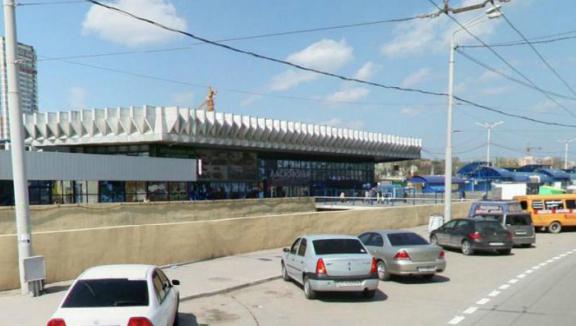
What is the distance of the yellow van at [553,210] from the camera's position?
95.4 feet

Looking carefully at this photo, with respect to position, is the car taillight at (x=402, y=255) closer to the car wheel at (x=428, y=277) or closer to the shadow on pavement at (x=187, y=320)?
the car wheel at (x=428, y=277)

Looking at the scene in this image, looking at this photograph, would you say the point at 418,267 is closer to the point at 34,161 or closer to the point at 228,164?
the point at 34,161

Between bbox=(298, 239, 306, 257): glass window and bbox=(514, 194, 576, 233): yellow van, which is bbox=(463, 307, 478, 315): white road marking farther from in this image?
bbox=(514, 194, 576, 233): yellow van

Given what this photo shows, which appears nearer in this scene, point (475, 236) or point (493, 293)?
point (493, 293)

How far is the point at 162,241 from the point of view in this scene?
51.9 ft

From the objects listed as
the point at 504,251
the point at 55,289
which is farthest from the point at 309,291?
the point at 504,251

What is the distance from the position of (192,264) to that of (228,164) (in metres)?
42.3

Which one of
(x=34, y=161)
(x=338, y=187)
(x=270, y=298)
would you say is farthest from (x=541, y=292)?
(x=338, y=187)

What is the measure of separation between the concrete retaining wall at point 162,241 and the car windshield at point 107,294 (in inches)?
248

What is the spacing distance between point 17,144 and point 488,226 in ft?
52.8

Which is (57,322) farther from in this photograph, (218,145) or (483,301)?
(218,145)

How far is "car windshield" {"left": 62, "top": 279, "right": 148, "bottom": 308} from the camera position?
6.63 m

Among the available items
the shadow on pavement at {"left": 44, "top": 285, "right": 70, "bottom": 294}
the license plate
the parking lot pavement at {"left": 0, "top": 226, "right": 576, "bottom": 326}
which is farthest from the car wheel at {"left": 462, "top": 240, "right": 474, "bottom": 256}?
the shadow on pavement at {"left": 44, "top": 285, "right": 70, "bottom": 294}

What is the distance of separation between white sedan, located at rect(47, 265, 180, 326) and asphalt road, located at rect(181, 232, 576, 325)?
2.54 meters
